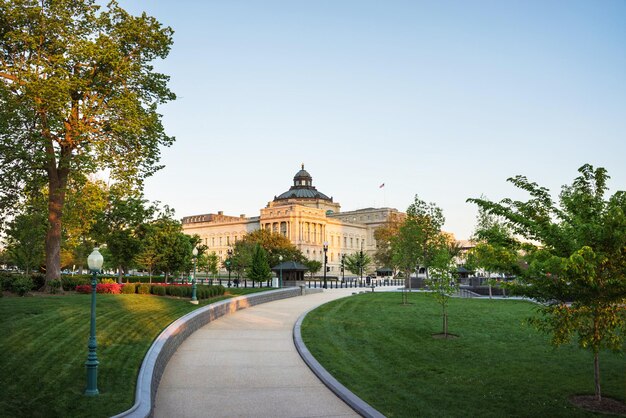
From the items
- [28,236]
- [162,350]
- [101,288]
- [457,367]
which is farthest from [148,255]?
[457,367]

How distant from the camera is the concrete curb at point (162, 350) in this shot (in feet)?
33.9

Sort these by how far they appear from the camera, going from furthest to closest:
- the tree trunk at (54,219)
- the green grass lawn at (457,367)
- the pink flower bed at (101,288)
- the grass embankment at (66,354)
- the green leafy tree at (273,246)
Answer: the green leafy tree at (273,246), the pink flower bed at (101,288), the tree trunk at (54,219), the green grass lawn at (457,367), the grass embankment at (66,354)

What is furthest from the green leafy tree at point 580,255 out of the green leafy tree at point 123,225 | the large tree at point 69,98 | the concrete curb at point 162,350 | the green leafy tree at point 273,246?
the green leafy tree at point 273,246

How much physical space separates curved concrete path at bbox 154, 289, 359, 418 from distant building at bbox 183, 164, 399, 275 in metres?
103

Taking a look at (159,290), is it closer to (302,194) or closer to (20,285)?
(20,285)

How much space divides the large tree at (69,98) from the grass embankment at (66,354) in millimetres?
8717

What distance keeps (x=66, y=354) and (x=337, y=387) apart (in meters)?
6.76

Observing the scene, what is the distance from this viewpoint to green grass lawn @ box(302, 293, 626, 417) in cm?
1211

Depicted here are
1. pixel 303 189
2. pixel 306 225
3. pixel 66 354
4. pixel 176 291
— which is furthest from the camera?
pixel 303 189

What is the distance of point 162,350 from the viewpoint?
14773 millimetres

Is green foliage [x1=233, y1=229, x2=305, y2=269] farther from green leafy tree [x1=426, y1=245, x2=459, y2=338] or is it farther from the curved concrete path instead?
the curved concrete path

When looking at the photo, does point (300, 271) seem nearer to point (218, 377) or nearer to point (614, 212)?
point (218, 377)

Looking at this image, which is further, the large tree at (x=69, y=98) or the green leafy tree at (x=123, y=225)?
the green leafy tree at (x=123, y=225)

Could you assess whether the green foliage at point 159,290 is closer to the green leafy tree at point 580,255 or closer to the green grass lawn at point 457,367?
the green grass lawn at point 457,367
